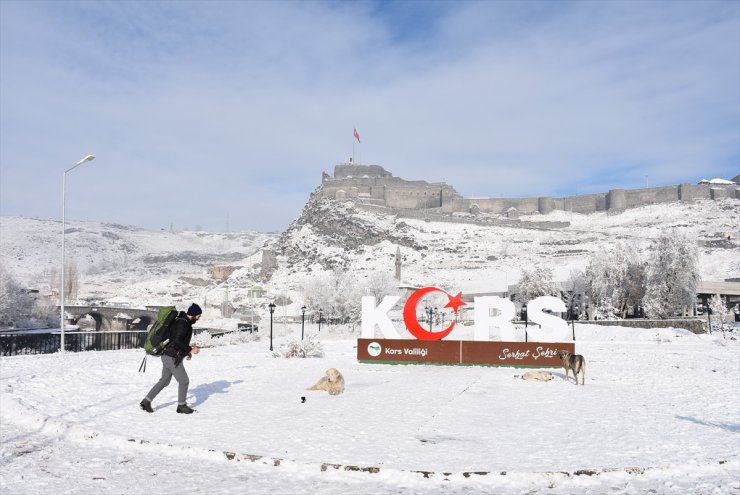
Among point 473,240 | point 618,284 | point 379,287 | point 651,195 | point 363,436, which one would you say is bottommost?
point 363,436

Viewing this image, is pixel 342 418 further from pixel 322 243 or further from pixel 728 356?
pixel 322 243

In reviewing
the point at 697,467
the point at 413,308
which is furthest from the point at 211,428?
the point at 413,308

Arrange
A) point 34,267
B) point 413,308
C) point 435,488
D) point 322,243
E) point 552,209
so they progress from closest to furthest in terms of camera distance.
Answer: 1. point 435,488
2. point 413,308
3. point 322,243
4. point 552,209
5. point 34,267

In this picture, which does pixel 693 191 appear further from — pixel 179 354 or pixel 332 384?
pixel 179 354

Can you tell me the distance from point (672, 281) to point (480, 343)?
129ft

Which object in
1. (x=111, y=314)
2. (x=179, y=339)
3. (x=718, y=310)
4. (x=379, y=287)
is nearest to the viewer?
(x=179, y=339)

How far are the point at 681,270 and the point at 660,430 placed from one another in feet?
161

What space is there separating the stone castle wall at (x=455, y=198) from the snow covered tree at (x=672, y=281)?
9992 centimetres

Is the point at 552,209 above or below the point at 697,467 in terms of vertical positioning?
above

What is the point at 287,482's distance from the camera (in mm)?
6691

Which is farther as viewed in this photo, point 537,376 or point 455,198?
point 455,198

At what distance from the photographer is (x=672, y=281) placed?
176 feet

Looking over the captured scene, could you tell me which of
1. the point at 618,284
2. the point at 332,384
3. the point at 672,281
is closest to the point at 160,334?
the point at 332,384

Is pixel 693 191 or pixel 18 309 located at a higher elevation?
pixel 693 191
